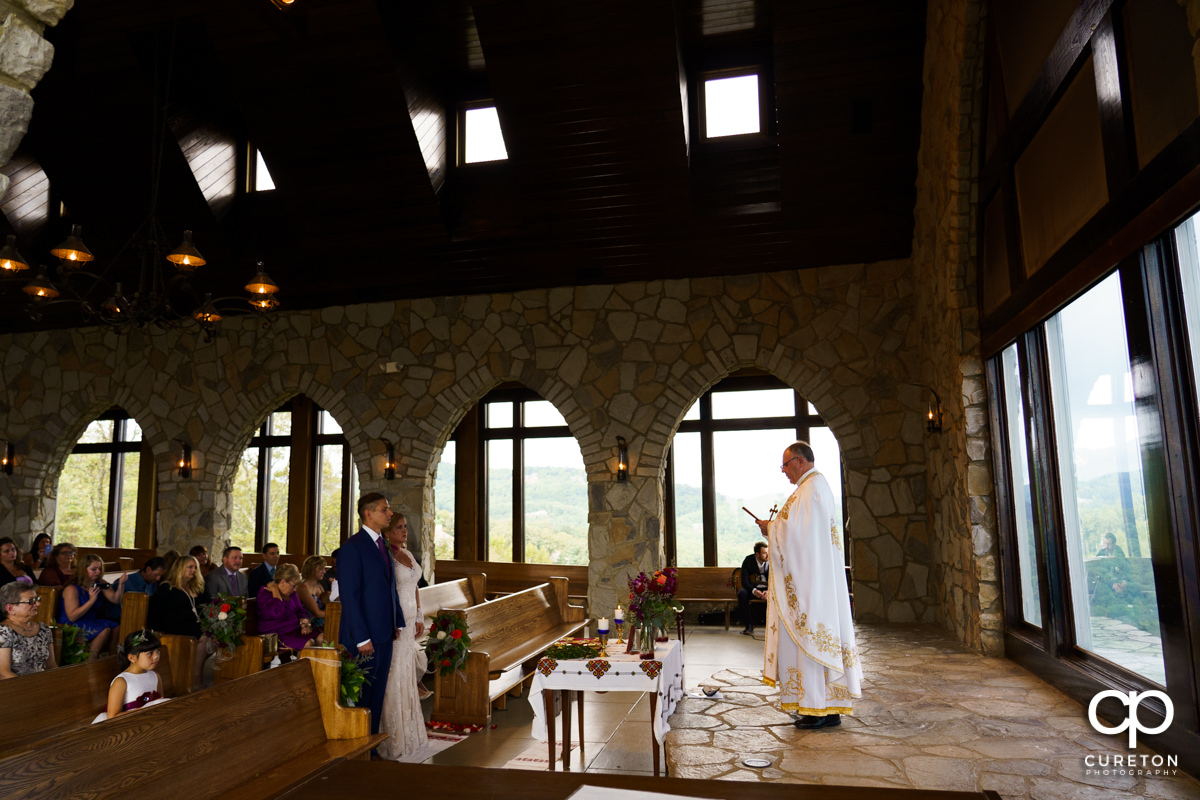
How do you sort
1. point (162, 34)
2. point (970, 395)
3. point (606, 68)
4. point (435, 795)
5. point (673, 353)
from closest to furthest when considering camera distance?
point (435, 795)
point (970, 395)
point (606, 68)
point (162, 34)
point (673, 353)

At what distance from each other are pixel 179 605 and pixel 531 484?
723 cm

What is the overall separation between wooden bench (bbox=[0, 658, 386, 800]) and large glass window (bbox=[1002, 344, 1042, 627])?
4.91 meters

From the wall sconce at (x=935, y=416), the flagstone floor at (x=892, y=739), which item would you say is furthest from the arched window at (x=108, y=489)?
the wall sconce at (x=935, y=416)

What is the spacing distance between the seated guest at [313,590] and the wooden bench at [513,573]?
4.07 meters

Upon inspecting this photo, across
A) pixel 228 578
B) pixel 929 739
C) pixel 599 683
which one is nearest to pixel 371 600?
pixel 599 683

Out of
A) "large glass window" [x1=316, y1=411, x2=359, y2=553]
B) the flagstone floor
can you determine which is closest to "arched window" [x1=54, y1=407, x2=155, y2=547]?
"large glass window" [x1=316, y1=411, x2=359, y2=553]

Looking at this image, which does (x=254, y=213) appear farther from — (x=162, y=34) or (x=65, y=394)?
(x=65, y=394)

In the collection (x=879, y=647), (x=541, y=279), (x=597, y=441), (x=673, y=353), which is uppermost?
(x=541, y=279)

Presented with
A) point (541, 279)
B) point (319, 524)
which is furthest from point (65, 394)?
point (541, 279)

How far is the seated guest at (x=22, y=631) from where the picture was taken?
14.8 feet

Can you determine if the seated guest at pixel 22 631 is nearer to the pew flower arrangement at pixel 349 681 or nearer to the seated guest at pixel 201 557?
the pew flower arrangement at pixel 349 681

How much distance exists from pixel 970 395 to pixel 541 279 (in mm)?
5265

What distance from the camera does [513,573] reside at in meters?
11.9

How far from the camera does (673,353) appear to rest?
32.0 feet
